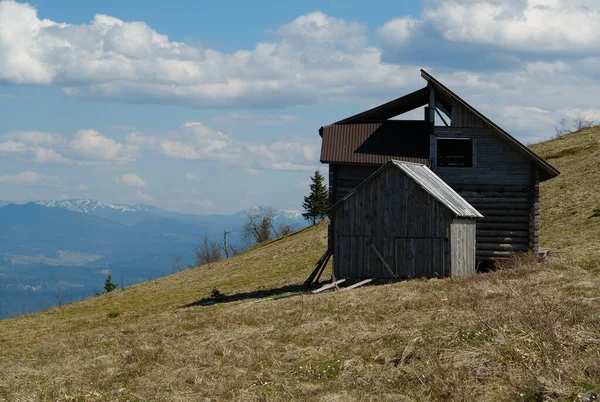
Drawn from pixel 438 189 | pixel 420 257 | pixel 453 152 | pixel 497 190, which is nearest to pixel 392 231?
pixel 420 257

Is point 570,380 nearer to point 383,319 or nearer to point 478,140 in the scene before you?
point 383,319

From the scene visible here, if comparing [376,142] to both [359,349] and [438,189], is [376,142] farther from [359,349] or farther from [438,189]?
[359,349]

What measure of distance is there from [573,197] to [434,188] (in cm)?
2406

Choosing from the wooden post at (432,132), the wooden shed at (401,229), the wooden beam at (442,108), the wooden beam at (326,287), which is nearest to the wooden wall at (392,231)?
the wooden shed at (401,229)

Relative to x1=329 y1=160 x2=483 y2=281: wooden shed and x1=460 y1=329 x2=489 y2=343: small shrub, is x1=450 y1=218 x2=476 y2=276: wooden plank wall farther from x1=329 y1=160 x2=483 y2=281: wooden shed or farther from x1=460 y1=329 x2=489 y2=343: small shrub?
x1=460 y1=329 x2=489 y2=343: small shrub

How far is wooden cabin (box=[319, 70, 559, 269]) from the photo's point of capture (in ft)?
115

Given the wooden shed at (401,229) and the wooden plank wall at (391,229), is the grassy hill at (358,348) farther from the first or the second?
the wooden plank wall at (391,229)

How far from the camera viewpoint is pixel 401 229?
31688mm

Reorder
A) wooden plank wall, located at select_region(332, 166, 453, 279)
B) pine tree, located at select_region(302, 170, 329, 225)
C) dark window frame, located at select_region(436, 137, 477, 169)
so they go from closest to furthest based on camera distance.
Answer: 1. wooden plank wall, located at select_region(332, 166, 453, 279)
2. dark window frame, located at select_region(436, 137, 477, 169)
3. pine tree, located at select_region(302, 170, 329, 225)

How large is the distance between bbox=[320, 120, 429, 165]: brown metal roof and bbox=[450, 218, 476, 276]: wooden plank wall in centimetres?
460

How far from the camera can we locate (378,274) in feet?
106

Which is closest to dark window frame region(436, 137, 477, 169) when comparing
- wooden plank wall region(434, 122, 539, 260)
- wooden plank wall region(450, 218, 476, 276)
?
wooden plank wall region(434, 122, 539, 260)

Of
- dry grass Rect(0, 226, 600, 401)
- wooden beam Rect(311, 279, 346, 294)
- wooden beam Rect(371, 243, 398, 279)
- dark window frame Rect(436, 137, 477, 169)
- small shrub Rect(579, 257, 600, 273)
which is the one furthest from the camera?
dark window frame Rect(436, 137, 477, 169)

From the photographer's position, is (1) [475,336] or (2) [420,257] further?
(2) [420,257]
